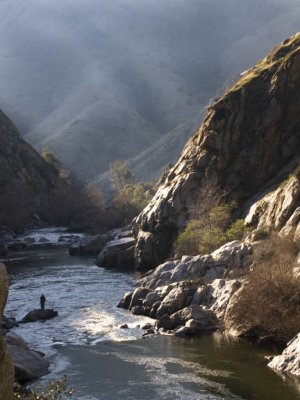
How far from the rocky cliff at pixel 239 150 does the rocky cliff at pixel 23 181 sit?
61.1 meters

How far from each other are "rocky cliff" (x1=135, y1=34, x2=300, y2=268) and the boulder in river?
3006cm

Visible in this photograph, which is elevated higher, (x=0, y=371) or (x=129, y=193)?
(x=129, y=193)

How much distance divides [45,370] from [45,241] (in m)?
80.8

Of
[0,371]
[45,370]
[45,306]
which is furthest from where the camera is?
[45,306]

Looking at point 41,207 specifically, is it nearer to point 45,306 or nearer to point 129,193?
point 129,193

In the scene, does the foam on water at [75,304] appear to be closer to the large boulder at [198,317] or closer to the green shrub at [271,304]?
the large boulder at [198,317]

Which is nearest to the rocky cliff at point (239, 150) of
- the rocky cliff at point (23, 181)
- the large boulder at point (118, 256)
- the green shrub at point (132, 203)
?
the large boulder at point (118, 256)

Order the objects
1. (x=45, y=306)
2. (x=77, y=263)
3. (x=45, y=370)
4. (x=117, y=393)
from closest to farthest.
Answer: (x=117, y=393) < (x=45, y=370) < (x=45, y=306) < (x=77, y=263)

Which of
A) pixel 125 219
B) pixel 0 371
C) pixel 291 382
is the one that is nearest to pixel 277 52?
pixel 125 219

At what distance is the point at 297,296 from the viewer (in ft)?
139

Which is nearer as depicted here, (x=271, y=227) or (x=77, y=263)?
(x=271, y=227)

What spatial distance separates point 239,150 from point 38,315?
40.1 meters

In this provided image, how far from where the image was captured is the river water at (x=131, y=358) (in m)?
34.0

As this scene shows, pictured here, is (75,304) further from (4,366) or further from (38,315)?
(4,366)
